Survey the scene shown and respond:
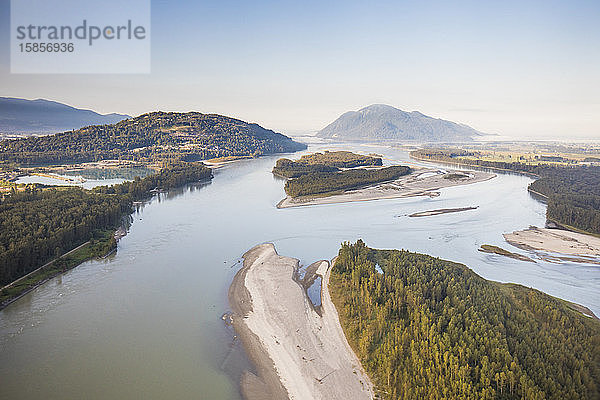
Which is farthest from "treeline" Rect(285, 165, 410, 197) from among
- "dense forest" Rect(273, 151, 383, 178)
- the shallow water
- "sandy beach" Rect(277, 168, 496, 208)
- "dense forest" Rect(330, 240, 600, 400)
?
"dense forest" Rect(330, 240, 600, 400)

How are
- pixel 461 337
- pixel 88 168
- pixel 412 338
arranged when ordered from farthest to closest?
pixel 88 168, pixel 412 338, pixel 461 337

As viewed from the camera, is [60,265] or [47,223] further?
[47,223]

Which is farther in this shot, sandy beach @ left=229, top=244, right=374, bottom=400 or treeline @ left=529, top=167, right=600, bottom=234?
treeline @ left=529, top=167, right=600, bottom=234

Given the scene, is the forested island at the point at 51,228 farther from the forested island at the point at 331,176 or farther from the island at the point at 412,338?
the forested island at the point at 331,176

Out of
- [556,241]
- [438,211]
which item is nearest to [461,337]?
[556,241]

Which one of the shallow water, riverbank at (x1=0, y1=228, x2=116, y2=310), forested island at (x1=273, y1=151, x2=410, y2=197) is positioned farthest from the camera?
the shallow water

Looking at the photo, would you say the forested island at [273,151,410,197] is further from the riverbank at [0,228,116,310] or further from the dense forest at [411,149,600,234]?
the riverbank at [0,228,116,310]

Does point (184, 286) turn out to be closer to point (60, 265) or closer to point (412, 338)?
point (60, 265)

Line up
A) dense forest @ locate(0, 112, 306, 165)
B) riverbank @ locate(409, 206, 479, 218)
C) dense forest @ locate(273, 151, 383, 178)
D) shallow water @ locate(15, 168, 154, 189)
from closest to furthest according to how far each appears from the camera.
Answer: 1. riverbank @ locate(409, 206, 479, 218)
2. shallow water @ locate(15, 168, 154, 189)
3. dense forest @ locate(273, 151, 383, 178)
4. dense forest @ locate(0, 112, 306, 165)
